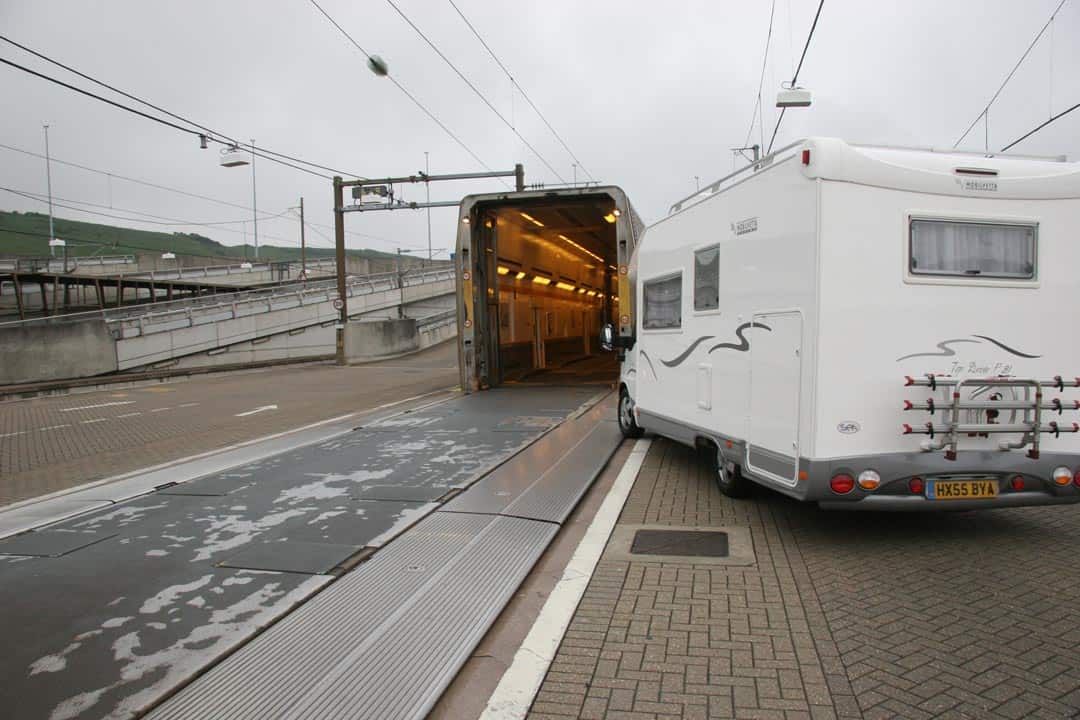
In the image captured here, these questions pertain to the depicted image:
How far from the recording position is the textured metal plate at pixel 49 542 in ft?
16.9

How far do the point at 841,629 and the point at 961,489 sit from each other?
1780 mm

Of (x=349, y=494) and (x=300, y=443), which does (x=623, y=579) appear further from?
(x=300, y=443)

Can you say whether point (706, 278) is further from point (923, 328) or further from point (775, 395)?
point (923, 328)

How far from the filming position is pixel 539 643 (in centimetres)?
368

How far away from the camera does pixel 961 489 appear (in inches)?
191

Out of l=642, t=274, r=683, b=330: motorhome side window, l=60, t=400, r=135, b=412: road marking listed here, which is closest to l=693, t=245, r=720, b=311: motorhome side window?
l=642, t=274, r=683, b=330: motorhome side window

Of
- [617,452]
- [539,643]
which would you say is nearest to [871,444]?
[539,643]

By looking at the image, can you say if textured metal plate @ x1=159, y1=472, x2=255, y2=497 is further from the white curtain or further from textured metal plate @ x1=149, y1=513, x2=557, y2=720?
the white curtain

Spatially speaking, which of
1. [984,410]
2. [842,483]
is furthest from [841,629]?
[984,410]

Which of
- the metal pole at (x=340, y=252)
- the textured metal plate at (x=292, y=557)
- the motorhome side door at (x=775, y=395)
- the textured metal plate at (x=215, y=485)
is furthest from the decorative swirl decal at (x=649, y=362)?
the metal pole at (x=340, y=252)

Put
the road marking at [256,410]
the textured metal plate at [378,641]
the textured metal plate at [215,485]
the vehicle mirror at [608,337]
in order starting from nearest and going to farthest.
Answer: the textured metal plate at [378,641]
the textured metal plate at [215,485]
the vehicle mirror at [608,337]
the road marking at [256,410]

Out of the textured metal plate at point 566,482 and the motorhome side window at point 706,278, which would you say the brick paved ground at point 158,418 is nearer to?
the textured metal plate at point 566,482

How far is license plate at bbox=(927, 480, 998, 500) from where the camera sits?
4.84 m

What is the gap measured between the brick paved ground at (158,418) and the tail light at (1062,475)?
926cm
